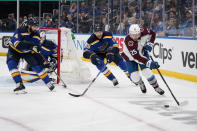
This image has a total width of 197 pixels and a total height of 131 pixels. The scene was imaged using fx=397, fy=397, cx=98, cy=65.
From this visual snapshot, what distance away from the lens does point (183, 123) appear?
412cm

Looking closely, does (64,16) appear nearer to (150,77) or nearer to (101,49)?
(101,49)

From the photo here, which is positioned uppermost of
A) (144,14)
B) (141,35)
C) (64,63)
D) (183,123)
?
(144,14)

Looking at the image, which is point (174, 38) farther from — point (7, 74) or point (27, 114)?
point (27, 114)

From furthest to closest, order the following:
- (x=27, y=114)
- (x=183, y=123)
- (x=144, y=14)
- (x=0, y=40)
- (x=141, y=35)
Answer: (x=0, y=40) → (x=144, y=14) → (x=141, y=35) → (x=27, y=114) → (x=183, y=123)

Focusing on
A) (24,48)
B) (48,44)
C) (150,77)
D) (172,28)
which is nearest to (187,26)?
(172,28)

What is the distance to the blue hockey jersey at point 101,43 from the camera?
6895 millimetres

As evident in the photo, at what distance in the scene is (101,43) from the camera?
692 cm

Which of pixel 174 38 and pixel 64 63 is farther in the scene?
pixel 174 38

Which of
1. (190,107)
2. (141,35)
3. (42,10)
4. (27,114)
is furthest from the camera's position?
(42,10)

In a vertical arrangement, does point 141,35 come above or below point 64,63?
above

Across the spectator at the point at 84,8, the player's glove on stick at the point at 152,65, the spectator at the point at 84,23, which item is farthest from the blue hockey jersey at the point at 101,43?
the spectator at the point at 84,8

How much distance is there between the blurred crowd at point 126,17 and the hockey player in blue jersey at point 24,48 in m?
3.27

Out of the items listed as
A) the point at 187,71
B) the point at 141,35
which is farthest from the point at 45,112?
the point at 187,71

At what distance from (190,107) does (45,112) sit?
1.82 meters
